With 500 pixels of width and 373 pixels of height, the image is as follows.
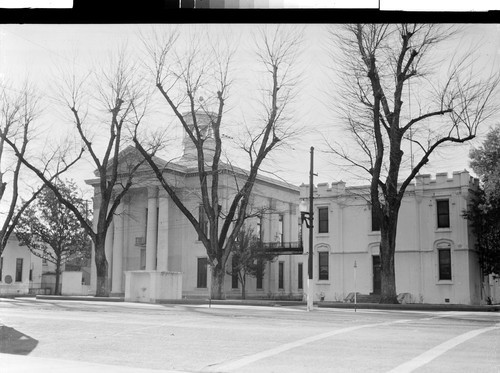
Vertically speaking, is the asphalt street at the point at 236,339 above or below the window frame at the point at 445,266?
below

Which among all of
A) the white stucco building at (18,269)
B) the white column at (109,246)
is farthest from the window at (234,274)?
the white stucco building at (18,269)

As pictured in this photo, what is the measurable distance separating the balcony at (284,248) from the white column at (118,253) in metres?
1.51

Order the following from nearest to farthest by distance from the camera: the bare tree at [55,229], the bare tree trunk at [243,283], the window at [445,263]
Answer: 1. the window at [445,263]
2. the bare tree at [55,229]
3. the bare tree trunk at [243,283]

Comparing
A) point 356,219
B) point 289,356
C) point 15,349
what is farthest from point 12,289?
point 356,219

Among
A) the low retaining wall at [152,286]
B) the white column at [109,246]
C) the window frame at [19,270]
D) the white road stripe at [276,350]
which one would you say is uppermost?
the white column at [109,246]

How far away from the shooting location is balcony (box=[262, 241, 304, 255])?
6818 millimetres

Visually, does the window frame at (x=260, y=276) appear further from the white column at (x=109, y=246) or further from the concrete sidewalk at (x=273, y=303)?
the white column at (x=109, y=246)

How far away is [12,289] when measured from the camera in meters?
6.52

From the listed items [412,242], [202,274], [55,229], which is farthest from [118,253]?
[412,242]

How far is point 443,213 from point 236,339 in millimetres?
2374

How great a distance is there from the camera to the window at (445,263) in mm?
6215

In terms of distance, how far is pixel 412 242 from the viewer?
6.62 meters

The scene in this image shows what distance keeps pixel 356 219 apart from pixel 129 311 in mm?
2520

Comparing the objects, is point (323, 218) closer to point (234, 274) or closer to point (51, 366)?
point (234, 274)
